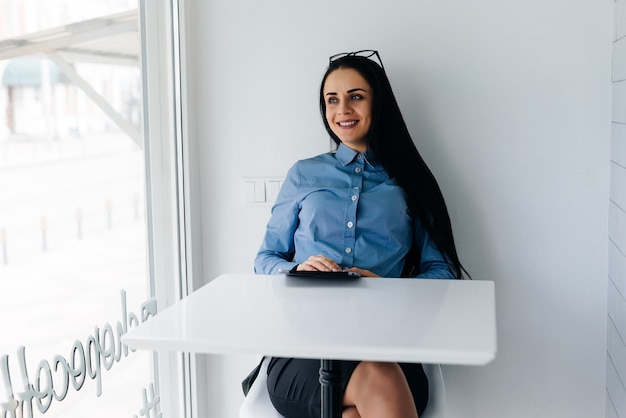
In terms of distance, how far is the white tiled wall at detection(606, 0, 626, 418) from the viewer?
1906 mm

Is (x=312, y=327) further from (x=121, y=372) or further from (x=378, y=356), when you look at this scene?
(x=121, y=372)

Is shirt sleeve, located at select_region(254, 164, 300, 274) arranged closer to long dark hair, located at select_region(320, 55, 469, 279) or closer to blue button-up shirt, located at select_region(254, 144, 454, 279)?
blue button-up shirt, located at select_region(254, 144, 454, 279)

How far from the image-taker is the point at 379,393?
1.57 m

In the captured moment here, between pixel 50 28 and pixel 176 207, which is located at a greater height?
pixel 50 28

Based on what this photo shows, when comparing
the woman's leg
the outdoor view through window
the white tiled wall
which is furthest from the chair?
the white tiled wall

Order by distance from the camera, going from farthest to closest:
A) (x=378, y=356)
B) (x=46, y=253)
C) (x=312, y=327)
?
(x=46, y=253)
(x=312, y=327)
(x=378, y=356)

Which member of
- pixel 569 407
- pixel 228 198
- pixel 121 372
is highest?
pixel 228 198

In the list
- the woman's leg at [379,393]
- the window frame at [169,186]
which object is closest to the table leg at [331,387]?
the woman's leg at [379,393]

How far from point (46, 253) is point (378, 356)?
0.81 m

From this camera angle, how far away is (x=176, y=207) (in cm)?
228

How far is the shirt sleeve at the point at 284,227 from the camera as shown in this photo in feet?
6.86

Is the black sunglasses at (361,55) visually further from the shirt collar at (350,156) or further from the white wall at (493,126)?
the shirt collar at (350,156)

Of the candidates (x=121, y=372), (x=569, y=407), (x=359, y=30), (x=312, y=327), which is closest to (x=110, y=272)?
(x=121, y=372)

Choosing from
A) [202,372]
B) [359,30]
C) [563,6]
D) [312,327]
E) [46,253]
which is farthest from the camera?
[202,372]
